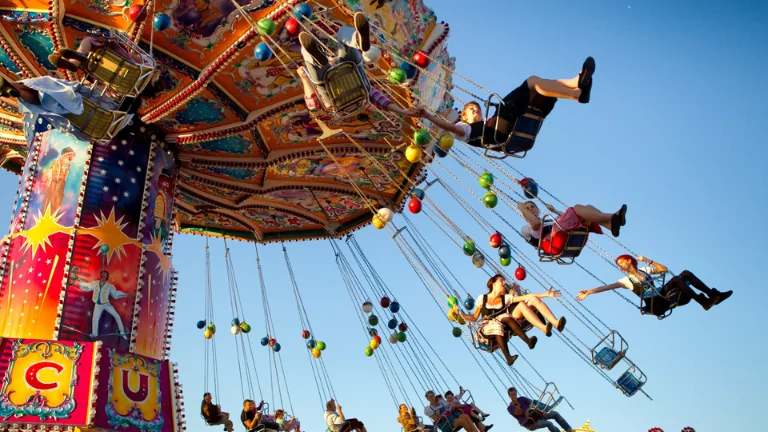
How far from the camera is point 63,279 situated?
10.3 metres

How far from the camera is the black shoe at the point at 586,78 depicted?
8.51 m

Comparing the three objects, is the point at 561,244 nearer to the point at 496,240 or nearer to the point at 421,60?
the point at 496,240

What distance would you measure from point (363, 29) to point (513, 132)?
7.13ft

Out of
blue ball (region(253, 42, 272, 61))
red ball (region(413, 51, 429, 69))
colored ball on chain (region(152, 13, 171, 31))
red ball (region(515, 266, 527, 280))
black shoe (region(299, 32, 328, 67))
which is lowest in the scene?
red ball (region(515, 266, 527, 280))

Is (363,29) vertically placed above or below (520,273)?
above

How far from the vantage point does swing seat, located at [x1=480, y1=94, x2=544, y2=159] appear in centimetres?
905

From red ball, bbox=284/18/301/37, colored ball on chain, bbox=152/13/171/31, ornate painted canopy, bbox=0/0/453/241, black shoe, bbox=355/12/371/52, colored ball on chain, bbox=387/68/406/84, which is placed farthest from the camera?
ornate painted canopy, bbox=0/0/453/241

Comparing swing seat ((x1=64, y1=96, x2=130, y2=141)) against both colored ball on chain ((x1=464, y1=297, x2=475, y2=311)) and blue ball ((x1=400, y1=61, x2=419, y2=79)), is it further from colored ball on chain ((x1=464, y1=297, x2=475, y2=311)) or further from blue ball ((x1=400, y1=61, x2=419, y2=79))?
colored ball on chain ((x1=464, y1=297, x2=475, y2=311))

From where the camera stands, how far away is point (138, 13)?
9852 millimetres

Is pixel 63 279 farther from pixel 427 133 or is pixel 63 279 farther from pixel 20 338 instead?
pixel 427 133

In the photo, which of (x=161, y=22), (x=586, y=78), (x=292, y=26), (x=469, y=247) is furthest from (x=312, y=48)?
(x=469, y=247)

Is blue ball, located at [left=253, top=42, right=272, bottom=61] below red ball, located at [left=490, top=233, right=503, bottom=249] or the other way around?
the other way around

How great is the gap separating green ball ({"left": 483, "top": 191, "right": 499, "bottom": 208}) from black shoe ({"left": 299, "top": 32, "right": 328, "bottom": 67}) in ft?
9.36

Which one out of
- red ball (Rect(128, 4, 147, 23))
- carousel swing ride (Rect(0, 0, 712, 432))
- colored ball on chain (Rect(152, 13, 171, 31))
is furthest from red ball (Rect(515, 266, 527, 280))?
red ball (Rect(128, 4, 147, 23))
